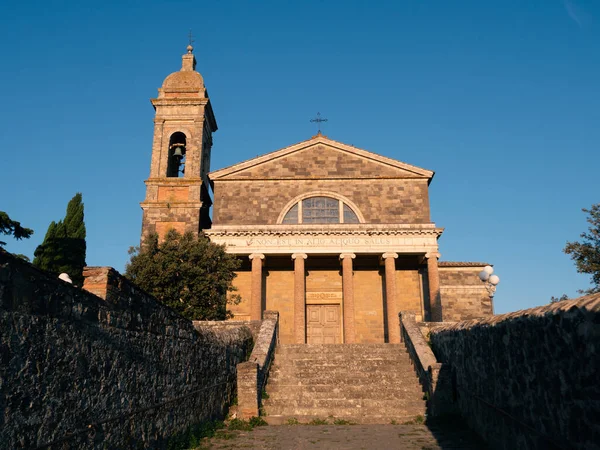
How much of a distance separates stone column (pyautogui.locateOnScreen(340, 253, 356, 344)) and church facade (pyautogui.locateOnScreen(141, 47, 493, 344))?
39 cm

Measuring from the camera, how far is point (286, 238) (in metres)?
23.6

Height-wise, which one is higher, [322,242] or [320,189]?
[320,189]

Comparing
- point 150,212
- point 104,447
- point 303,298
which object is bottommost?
point 104,447

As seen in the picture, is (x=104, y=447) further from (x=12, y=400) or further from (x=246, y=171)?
(x=246, y=171)

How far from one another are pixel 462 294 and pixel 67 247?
70.1 ft

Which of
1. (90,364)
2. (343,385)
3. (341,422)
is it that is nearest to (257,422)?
(341,422)

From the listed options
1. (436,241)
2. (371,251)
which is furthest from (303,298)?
(436,241)

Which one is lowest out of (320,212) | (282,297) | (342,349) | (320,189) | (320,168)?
(342,349)

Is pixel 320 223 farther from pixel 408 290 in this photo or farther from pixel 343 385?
pixel 343 385

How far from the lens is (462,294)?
84.4ft

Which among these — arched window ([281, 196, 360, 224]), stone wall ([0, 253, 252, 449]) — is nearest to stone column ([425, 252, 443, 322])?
arched window ([281, 196, 360, 224])

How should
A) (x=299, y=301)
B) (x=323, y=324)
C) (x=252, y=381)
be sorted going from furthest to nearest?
(x=323, y=324), (x=299, y=301), (x=252, y=381)

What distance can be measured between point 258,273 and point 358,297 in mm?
5602

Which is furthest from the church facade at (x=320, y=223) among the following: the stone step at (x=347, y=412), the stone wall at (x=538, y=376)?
the stone wall at (x=538, y=376)
